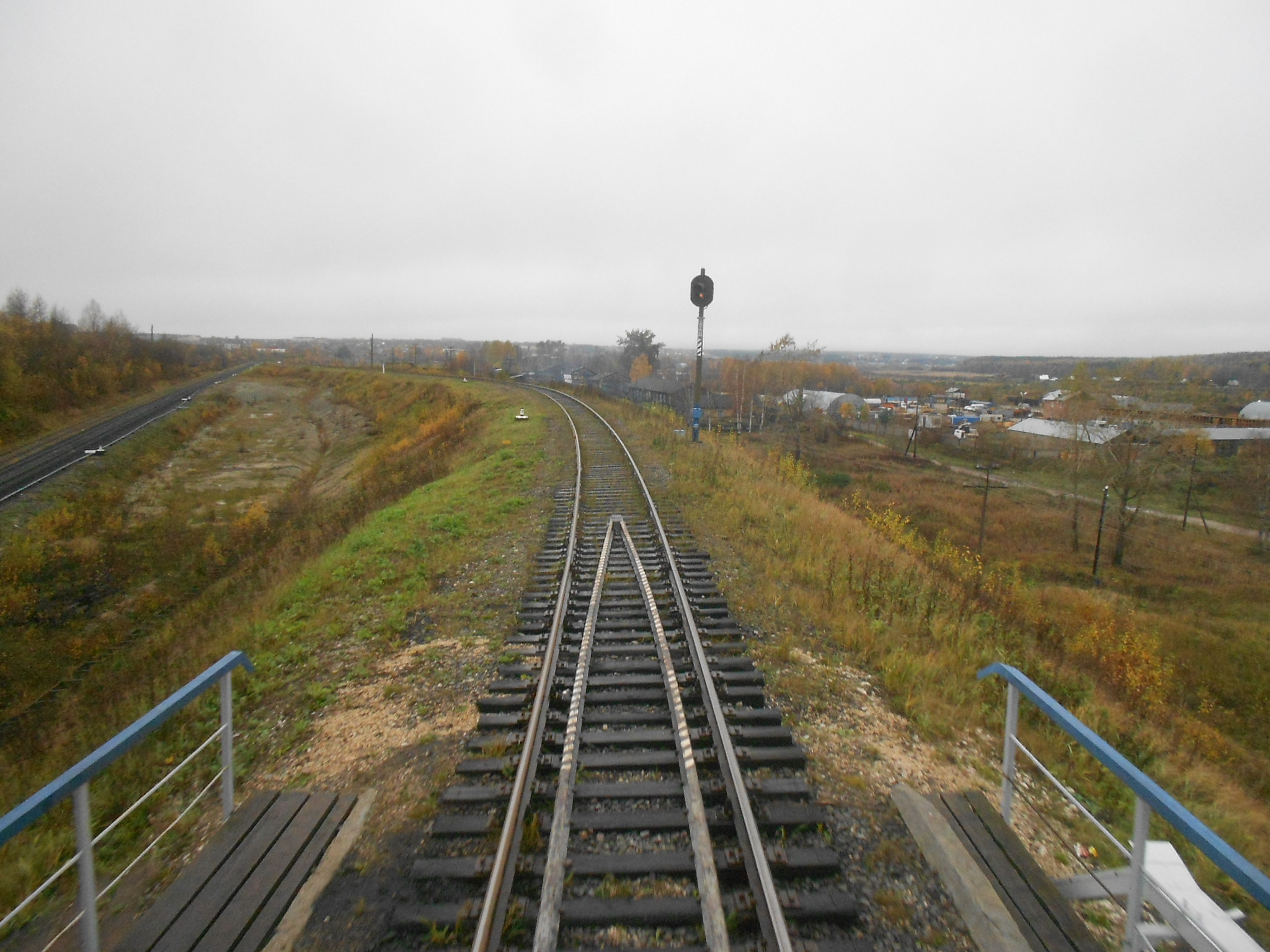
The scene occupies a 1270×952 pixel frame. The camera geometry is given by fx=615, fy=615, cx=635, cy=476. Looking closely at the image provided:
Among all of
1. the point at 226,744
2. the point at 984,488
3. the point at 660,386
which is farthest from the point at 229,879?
the point at 660,386

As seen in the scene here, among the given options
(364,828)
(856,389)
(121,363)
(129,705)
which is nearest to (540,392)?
(129,705)

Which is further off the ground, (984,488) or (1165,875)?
(1165,875)

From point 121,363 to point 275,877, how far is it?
6964cm

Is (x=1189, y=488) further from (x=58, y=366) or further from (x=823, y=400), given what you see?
(x=58, y=366)

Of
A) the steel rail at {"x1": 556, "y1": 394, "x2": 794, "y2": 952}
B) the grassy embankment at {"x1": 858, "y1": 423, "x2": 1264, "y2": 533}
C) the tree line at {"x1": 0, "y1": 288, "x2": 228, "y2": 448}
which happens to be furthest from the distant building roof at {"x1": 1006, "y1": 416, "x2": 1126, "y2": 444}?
the tree line at {"x1": 0, "y1": 288, "x2": 228, "y2": 448}

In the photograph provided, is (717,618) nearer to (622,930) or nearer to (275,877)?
(622,930)

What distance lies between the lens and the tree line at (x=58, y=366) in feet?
116

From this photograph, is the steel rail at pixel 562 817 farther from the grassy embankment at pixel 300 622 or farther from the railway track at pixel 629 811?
the grassy embankment at pixel 300 622

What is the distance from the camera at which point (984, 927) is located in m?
3.18

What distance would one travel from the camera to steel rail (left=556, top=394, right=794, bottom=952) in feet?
9.98

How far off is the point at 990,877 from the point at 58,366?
195ft

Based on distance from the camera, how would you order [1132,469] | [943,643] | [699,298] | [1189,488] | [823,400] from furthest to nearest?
1. [823,400]
2. [1189,488]
3. [1132,469]
4. [699,298]
5. [943,643]

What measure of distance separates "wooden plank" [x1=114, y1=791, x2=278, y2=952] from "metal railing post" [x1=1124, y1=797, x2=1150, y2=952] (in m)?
4.50

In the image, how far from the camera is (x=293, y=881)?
3477 mm
